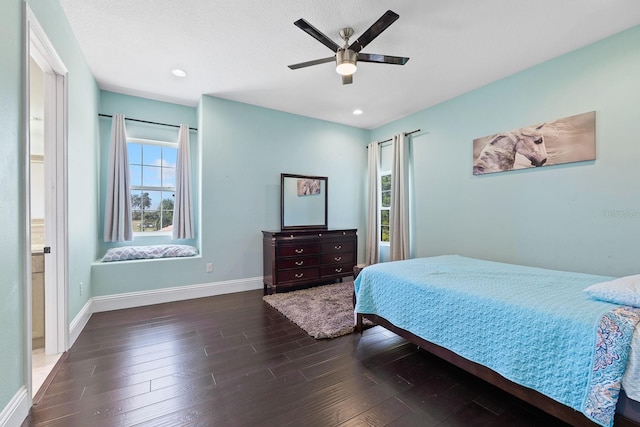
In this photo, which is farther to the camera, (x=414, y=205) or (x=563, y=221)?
(x=414, y=205)

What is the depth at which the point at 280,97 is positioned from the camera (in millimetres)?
3791

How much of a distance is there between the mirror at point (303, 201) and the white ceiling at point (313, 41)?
1.32m

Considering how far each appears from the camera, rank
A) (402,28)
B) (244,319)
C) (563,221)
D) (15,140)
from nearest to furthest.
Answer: (15,140) < (402,28) < (563,221) < (244,319)

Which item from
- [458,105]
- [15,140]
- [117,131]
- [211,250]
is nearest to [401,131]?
[458,105]

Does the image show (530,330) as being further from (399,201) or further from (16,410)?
(399,201)

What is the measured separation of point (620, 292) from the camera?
55.9 inches

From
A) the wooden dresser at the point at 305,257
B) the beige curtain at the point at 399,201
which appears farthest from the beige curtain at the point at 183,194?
the beige curtain at the point at 399,201

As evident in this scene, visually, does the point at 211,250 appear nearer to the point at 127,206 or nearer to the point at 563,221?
the point at 127,206

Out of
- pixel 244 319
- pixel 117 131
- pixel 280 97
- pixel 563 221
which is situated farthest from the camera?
pixel 280 97

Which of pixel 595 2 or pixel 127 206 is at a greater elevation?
pixel 595 2

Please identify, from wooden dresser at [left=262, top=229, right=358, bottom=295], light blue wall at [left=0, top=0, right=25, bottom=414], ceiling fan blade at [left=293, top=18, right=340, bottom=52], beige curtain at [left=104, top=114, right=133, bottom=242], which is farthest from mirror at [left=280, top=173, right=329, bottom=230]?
light blue wall at [left=0, top=0, right=25, bottom=414]

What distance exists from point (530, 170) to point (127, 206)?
4.85m

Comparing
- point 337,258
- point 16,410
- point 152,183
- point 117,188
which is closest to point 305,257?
point 337,258

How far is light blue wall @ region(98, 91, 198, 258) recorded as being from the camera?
142 inches
